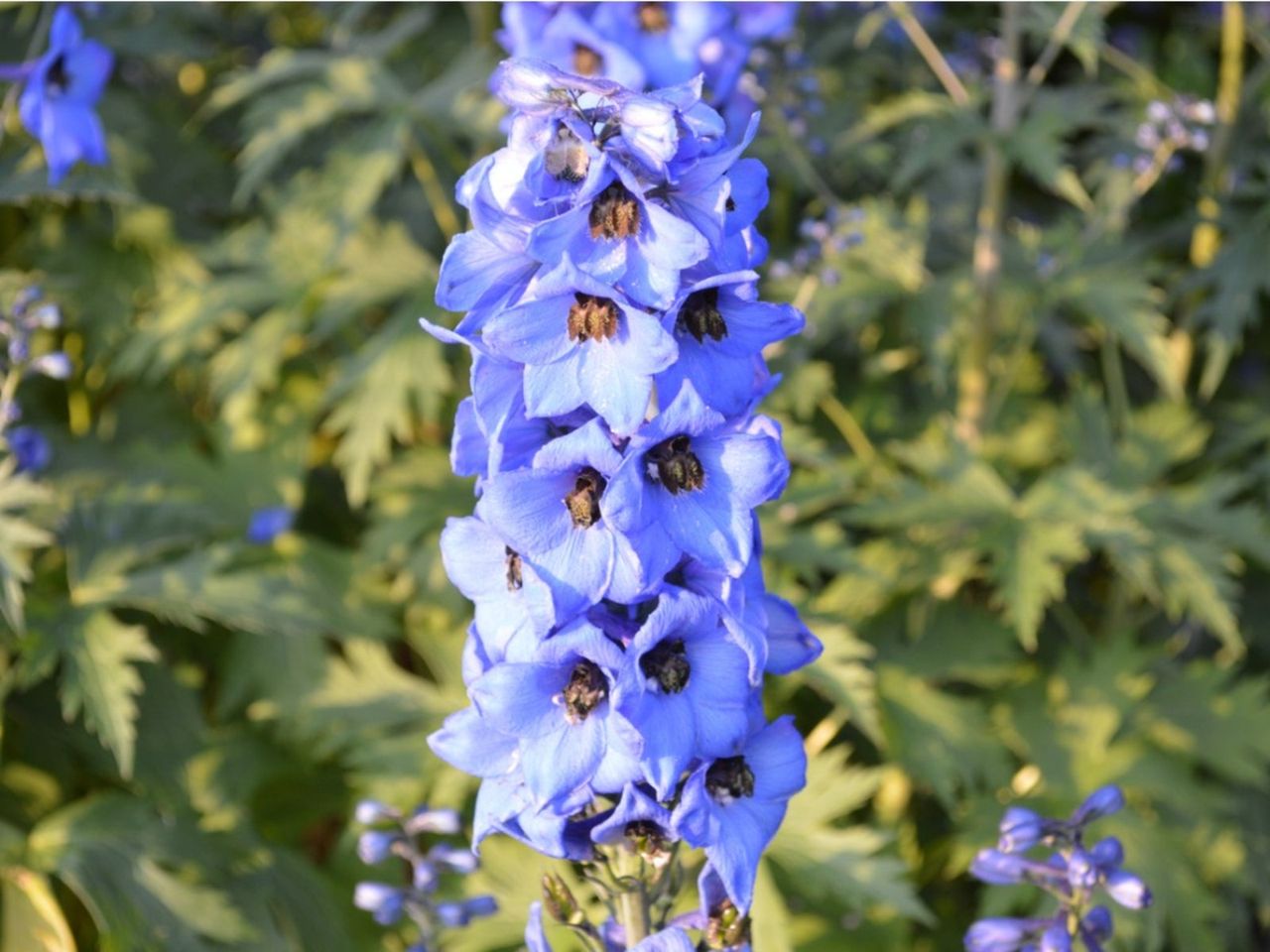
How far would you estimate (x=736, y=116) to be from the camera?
10.5 ft

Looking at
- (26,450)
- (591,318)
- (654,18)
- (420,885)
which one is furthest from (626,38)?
(420,885)

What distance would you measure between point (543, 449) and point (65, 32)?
1885 mm

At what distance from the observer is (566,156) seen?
144cm

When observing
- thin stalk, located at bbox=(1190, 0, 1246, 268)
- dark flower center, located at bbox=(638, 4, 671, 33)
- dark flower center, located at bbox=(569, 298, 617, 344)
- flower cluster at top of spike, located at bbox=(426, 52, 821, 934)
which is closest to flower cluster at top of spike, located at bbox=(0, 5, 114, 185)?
dark flower center, located at bbox=(638, 4, 671, 33)

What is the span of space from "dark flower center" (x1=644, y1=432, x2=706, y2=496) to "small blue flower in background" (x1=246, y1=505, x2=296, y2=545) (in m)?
2.18

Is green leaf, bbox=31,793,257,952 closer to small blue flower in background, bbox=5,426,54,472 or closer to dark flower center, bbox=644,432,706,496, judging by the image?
small blue flower in background, bbox=5,426,54,472

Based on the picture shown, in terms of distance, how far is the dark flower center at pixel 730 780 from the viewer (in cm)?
153

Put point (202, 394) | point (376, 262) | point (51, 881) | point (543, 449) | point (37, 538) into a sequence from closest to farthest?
point (543, 449), point (37, 538), point (51, 881), point (376, 262), point (202, 394)

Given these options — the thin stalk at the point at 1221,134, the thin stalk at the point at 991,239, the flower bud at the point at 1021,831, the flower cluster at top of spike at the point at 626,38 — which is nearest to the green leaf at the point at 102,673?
the flower cluster at top of spike at the point at 626,38

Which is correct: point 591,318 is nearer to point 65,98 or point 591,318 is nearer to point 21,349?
point 21,349

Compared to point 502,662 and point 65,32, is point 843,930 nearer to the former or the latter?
point 502,662

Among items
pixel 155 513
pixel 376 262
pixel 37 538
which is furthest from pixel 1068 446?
pixel 37 538

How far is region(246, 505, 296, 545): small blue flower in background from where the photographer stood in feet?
11.3

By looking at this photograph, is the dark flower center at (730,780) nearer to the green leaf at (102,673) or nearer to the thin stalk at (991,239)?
the green leaf at (102,673)
